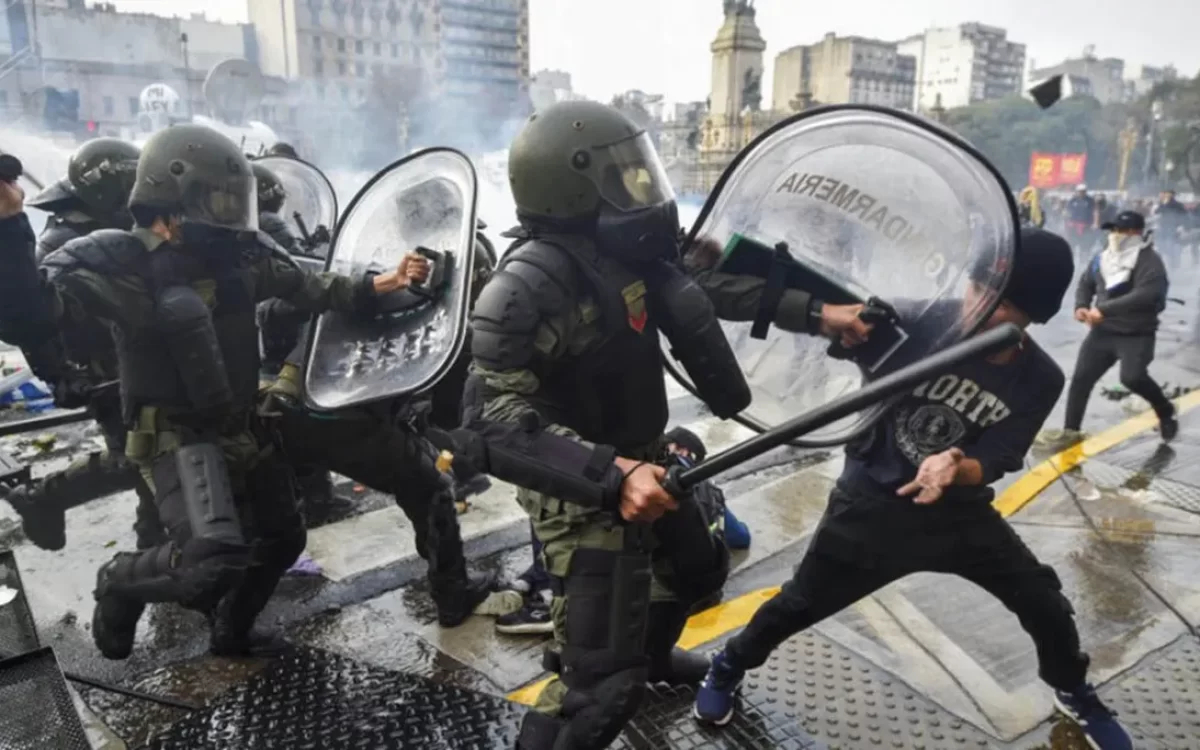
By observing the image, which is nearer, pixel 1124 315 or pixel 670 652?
pixel 670 652

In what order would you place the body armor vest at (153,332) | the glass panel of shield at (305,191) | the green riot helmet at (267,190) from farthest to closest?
the glass panel of shield at (305,191), the green riot helmet at (267,190), the body armor vest at (153,332)

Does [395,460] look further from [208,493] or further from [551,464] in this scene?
[551,464]

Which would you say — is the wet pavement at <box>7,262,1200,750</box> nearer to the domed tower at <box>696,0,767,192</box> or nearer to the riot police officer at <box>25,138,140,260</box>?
the riot police officer at <box>25,138,140,260</box>

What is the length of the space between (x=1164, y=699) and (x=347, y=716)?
2756mm

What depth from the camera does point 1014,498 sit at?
4.94 m

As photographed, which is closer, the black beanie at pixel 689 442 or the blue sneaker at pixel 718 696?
the blue sneaker at pixel 718 696

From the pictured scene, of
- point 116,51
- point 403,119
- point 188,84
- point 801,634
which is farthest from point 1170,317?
point 116,51

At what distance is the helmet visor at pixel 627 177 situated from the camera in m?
2.45

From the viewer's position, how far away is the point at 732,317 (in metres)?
2.67

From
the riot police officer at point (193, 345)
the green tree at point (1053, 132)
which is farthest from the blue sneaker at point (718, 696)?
the green tree at point (1053, 132)

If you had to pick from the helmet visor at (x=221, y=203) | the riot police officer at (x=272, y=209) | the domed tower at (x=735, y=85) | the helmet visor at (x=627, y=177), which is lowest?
the riot police officer at (x=272, y=209)

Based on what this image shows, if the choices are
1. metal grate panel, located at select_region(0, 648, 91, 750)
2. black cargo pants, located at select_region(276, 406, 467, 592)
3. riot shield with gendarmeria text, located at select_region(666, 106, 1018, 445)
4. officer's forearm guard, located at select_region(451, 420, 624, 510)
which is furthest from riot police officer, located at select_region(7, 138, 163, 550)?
riot shield with gendarmeria text, located at select_region(666, 106, 1018, 445)

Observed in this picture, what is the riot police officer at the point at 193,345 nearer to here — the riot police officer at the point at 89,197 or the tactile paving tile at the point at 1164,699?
the riot police officer at the point at 89,197

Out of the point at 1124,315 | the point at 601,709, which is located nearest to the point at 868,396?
the point at 601,709
